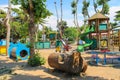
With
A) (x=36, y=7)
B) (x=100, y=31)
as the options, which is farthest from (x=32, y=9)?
(x=100, y=31)

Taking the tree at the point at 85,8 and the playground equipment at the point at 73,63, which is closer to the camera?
the playground equipment at the point at 73,63

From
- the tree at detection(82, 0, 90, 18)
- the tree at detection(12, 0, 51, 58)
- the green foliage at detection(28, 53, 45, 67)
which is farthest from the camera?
the tree at detection(82, 0, 90, 18)

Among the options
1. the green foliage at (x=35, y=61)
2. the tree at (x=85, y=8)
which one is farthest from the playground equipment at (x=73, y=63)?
the tree at (x=85, y=8)

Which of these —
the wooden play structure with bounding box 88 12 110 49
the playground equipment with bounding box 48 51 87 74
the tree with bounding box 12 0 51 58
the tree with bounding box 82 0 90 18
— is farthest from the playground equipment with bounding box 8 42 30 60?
the tree with bounding box 82 0 90 18

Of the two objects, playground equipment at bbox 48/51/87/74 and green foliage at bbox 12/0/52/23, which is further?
green foliage at bbox 12/0/52/23

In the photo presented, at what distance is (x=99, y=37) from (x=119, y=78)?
57.3 feet

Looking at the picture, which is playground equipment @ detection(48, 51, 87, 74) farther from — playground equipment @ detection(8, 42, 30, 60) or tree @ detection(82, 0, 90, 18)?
tree @ detection(82, 0, 90, 18)

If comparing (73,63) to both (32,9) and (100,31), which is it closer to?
(32,9)

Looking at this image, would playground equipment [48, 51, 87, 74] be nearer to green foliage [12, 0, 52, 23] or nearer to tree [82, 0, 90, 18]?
green foliage [12, 0, 52, 23]

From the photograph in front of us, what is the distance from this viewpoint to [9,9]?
2388 cm

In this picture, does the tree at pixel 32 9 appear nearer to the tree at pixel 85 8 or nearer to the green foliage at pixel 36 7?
the green foliage at pixel 36 7

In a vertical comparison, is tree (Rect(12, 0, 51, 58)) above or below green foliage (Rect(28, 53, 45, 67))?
above

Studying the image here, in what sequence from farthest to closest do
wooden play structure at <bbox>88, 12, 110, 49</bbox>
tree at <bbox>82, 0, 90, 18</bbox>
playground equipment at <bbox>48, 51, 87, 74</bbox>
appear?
1. tree at <bbox>82, 0, 90, 18</bbox>
2. wooden play structure at <bbox>88, 12, 110, 49</bbox>
3. playground equipment at <bbox>48, 51, 87, 74</bbox>

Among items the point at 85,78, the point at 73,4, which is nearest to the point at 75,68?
the point at 85,78
